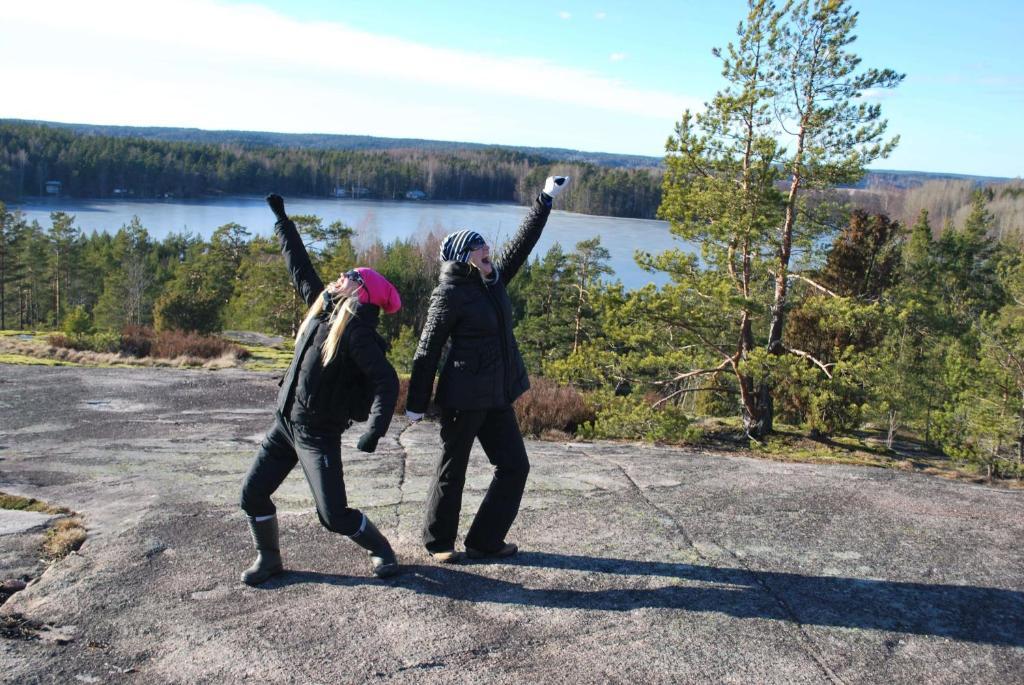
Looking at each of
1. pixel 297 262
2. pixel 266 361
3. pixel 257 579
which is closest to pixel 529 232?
pixel 297 262

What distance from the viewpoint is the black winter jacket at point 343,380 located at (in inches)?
163

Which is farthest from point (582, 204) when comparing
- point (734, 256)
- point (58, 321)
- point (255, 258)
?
point (734, 256)

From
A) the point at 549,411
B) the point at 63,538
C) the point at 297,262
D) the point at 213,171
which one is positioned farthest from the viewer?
the point at 213,171

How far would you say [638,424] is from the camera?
1217 centimetres

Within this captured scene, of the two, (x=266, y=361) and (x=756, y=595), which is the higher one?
(x=756, y=595)

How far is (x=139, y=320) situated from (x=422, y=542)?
54854mm

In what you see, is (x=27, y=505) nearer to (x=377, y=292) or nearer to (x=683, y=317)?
(x=377, y=292)

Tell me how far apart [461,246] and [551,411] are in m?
8.63

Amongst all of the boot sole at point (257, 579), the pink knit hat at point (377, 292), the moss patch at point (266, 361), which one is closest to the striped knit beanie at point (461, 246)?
the pink knit hat at point (377, 292)

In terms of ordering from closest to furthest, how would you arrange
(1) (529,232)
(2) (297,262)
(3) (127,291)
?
(2) (297,262)
(1) (529,232)
(3) (127,291)

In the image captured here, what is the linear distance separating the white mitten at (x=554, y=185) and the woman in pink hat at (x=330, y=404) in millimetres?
1222

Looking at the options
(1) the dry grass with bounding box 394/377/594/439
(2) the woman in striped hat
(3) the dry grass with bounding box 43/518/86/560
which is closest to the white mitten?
(2) the woman in striped hat

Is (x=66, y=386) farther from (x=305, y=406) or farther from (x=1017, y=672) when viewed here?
(x=1017, y=672)

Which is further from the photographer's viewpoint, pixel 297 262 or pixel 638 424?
pixel 638 424
